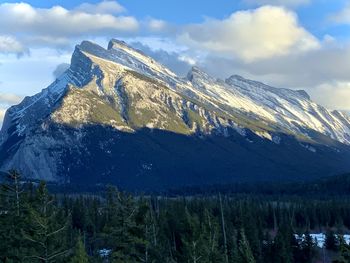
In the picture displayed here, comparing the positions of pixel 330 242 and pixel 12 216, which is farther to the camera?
pixel 330 242

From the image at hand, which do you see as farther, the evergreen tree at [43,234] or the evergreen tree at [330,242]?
the evergreen tree at [330,242]

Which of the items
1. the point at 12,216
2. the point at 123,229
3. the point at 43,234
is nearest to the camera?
the point at 43,234

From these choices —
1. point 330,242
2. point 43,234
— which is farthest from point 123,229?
point 330,242

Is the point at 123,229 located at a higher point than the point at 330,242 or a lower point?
higher

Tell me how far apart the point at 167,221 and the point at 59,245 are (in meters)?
97.8

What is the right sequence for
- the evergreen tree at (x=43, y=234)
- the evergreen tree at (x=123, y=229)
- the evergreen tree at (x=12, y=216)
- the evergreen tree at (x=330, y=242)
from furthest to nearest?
1. the evergreen tree at (x=330, y=242)
2. the evergreen tree at (x=12, y=216)
3. the evergreen tree at (x=123, y=229)
4. the evergreen tree at (x=43, y=234)

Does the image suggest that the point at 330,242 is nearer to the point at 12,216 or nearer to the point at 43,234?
the point at 12,216

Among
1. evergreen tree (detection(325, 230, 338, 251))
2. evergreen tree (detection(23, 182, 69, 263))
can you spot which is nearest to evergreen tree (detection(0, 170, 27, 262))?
evergreen tree (detection(23, 182, 69, 263))

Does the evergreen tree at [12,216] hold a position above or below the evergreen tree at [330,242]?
above

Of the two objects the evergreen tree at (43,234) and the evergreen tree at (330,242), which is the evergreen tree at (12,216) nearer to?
the evergreen tree at (43,234)

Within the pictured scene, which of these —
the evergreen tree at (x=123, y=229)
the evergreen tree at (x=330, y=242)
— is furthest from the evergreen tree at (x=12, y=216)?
the evergreen tree at (x=330, y=242)

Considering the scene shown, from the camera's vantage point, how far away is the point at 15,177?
42.6 metres

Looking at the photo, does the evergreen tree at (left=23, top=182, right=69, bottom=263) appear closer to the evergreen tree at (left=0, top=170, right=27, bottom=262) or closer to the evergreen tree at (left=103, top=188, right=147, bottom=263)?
the evergreen tree at (left=0, top=170, right=27, bottom=262)

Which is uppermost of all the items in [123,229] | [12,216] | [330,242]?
[12,216]
